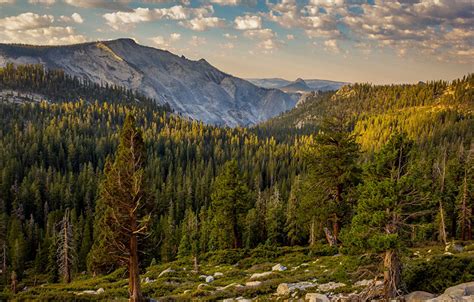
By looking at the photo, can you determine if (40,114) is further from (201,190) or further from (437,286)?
(437,286)

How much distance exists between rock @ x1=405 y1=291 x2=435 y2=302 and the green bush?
138 cm

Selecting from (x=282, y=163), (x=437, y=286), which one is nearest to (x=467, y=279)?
(x=437, y=286)

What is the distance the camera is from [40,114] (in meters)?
195

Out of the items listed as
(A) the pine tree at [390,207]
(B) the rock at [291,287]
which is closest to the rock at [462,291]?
(A) the pine tree at [390,207]

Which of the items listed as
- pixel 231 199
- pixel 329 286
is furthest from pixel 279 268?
pixel 231 199

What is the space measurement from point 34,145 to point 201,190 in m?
69.8

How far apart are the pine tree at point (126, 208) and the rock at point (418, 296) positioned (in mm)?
14701

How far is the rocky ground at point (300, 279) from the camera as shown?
1739 cm

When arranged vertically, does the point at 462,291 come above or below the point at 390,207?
below

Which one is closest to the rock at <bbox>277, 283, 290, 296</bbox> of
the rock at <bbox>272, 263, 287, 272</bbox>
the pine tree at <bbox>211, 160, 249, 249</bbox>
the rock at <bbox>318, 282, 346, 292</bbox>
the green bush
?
the rock at <bbox>318, 282, 346, 292</bbox>

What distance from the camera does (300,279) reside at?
1003 inches

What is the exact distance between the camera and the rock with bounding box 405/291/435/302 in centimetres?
1570

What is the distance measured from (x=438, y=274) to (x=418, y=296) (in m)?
2.86

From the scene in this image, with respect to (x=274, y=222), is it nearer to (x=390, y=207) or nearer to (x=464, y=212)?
(x=464, y=212)
